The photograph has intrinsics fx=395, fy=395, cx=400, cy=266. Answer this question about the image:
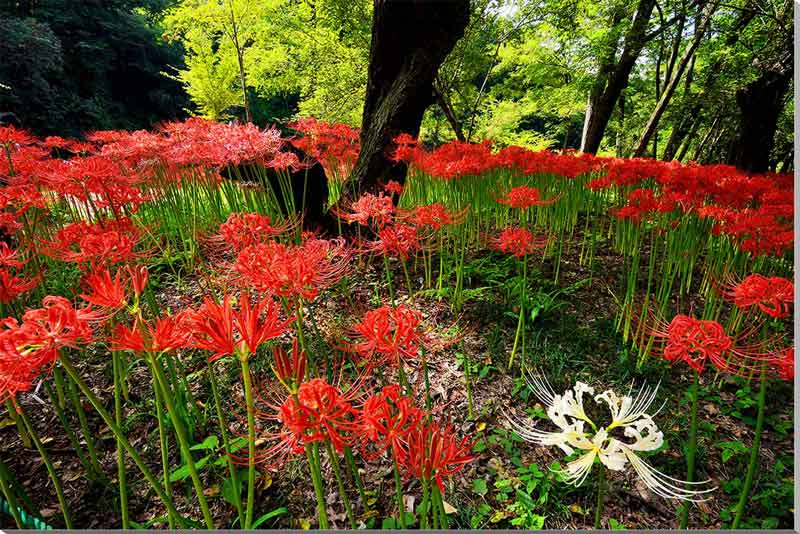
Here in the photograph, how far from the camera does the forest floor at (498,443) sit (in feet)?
4.87

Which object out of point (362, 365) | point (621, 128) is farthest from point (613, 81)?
point (362, 365)

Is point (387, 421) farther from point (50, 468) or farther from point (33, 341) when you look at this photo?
point (50, 468)

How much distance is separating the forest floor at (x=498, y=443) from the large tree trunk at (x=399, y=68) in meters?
1.40

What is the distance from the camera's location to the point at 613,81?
22.5 feet

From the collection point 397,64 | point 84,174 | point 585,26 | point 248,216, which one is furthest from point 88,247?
point 585,26

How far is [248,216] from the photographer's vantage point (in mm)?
1455

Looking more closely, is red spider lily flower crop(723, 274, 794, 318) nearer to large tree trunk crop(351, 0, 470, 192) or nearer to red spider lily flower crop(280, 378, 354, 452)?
red spider lily flower crop(280, 378, 354, 452)

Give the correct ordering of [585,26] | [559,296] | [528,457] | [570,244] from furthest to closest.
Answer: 1. [585,26]
2. [570,244]
3. [559,296]
4. [528,457]

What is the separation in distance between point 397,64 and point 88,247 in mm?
2957

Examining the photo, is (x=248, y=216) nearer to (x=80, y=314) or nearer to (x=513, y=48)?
(x=80, y=314)

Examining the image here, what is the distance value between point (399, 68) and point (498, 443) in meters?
3.08

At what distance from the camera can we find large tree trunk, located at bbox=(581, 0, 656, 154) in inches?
217

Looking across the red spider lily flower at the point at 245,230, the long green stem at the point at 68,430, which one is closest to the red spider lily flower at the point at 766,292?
the red spider lily flower at the point at 245,230

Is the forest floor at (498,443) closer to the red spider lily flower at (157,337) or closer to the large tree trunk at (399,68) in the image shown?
the red spider lily flower at (157,337)
